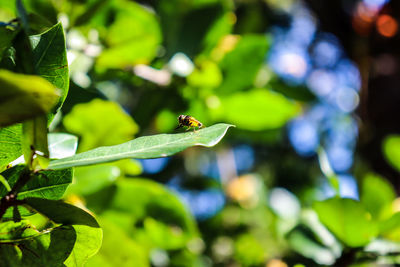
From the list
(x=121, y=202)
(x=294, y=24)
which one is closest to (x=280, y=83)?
(x=121, y=202)

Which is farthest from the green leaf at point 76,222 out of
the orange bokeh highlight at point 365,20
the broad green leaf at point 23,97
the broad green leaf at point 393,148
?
the orange bokeh highlight at point 365,20

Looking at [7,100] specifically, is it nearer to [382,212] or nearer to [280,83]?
[382,212]

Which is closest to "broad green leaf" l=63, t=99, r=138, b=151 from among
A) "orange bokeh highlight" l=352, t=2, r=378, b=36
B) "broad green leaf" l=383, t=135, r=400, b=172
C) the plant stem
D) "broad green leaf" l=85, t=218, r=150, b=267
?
"broad green leaf" l=85, t=218, r=150, b=267

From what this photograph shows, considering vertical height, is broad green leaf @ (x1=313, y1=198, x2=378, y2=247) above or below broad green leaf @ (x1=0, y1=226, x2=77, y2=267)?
below

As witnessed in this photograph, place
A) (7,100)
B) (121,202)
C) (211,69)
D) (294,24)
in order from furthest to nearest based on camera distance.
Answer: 1. (294,24)
2. (211,69)
3. (121,202)
4. (7,100)

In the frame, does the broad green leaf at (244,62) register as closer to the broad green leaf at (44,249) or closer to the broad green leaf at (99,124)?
the broad green leaf at (99,124)

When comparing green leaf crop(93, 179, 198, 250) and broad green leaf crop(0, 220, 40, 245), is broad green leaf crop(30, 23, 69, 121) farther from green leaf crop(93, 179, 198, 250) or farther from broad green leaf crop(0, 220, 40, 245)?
green leaf crop(93, 179, 198, 250)

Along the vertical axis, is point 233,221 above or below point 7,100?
below

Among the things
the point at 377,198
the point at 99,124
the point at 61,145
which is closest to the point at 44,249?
the point at 61,145
